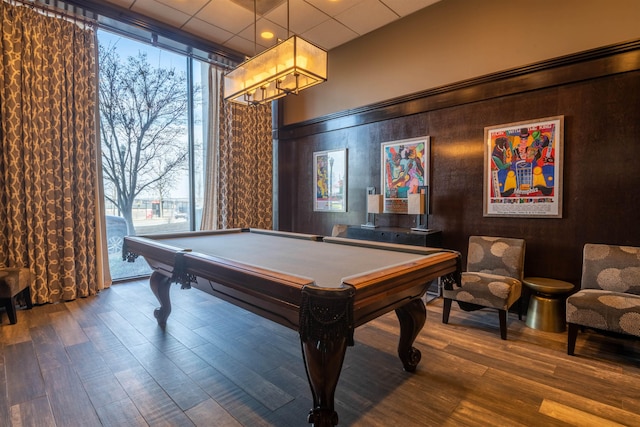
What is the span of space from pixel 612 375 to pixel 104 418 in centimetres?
317

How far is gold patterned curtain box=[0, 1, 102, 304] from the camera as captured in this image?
3.31m

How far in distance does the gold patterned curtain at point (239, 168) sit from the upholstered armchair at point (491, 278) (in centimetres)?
338

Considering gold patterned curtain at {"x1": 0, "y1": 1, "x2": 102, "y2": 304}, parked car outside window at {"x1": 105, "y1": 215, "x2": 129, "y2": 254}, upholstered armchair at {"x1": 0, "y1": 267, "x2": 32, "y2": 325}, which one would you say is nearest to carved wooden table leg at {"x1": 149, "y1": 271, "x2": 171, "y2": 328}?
upholstered armchair at {"x1": 0, "y1": 267, "x2": 32, "y2": 325}

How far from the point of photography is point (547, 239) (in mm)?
3145

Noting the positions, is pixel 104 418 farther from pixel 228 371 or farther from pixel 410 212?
pixel 410 212

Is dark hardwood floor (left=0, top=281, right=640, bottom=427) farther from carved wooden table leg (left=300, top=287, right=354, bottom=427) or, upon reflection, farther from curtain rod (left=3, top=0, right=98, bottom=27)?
curtain rod (left=3, top=0, right=98, bottom=27)

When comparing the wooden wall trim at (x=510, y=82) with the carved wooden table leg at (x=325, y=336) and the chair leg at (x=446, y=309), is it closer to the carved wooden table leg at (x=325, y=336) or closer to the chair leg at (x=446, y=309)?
the chair leg at (x=446, y=309)

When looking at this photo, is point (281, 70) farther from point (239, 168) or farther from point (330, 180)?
point (239, 168)

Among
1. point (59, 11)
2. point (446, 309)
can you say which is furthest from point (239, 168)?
point (446, 309)

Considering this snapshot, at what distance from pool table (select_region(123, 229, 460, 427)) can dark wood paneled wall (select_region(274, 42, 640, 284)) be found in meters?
1.69

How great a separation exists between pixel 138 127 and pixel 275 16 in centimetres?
238

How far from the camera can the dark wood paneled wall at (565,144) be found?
2.76m

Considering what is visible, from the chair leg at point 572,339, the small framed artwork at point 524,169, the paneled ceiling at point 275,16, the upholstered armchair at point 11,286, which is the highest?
the paneled ceiling at point 275,16

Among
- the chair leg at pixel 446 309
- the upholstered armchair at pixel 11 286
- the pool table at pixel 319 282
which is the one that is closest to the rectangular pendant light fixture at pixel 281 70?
the pool table at pixel 319 282
